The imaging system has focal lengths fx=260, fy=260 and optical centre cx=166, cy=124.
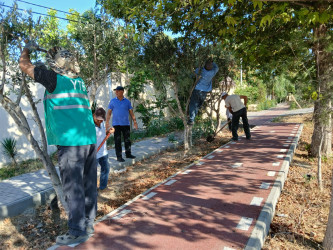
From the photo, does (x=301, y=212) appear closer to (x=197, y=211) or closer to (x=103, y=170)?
(x=197, y=211)

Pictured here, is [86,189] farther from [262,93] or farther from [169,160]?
[262,93]

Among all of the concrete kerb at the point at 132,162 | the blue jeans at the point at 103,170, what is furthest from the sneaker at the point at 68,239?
the concrete kerb at the point at 132,162

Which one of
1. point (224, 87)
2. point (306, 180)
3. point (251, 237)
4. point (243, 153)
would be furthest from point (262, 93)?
point (251, 237)

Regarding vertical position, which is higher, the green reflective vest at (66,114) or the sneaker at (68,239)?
the green reflective vest at (66,114)

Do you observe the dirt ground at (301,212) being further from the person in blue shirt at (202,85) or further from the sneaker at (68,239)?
the person in blue shirt at (202,85)

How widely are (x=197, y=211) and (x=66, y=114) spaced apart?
2283mm

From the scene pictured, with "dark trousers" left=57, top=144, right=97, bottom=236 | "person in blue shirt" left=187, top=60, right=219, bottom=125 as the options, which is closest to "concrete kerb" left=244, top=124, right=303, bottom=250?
"dark trousers" left=57, top=144, right=97, bottom=236

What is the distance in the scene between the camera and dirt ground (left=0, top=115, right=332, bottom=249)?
325 cm

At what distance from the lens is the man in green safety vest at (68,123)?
9.09 feet

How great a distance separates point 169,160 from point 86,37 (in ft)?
13.5

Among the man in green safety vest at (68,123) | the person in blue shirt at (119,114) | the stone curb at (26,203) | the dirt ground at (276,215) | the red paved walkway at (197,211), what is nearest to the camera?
the man in green safety vest at (68,123)

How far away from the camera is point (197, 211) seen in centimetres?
380

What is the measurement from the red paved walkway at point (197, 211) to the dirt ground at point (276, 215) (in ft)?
1.03

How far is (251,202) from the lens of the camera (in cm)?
397
